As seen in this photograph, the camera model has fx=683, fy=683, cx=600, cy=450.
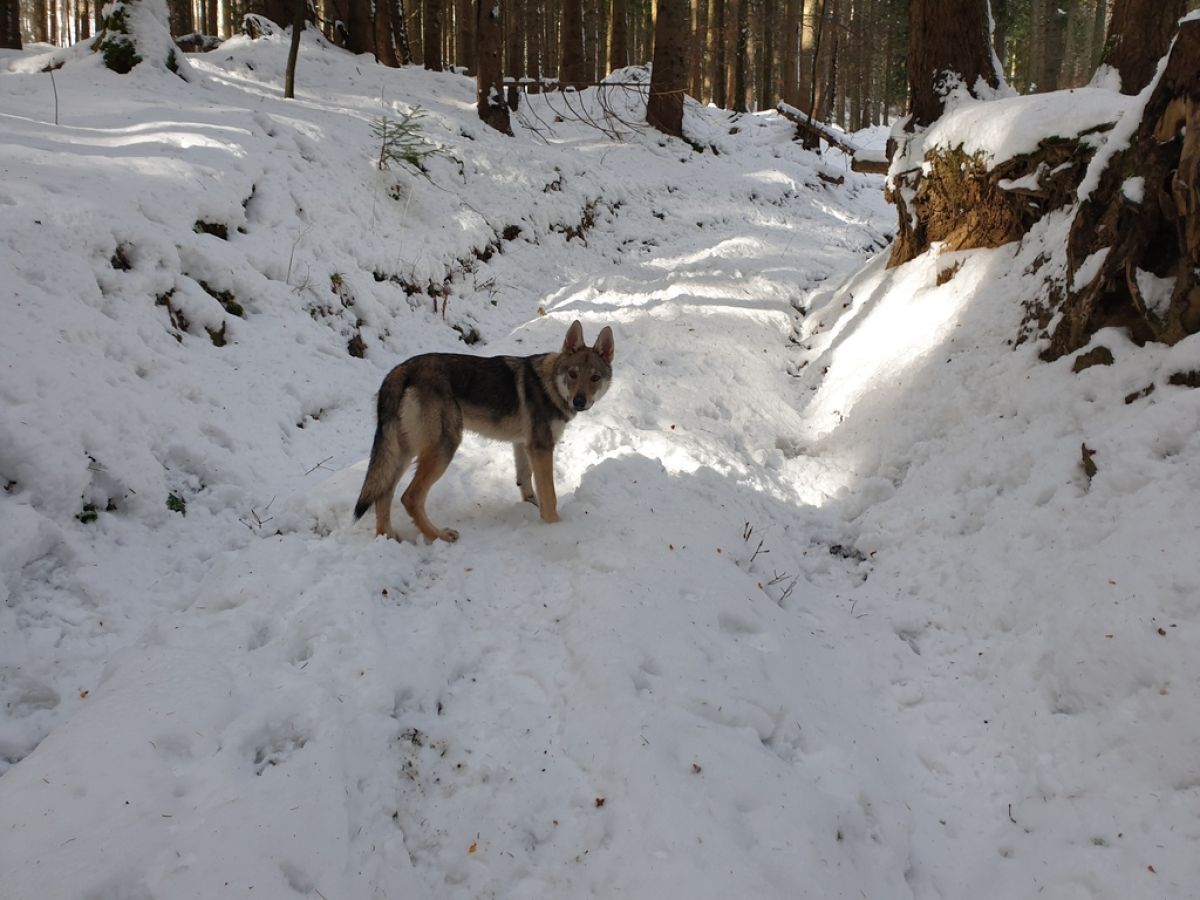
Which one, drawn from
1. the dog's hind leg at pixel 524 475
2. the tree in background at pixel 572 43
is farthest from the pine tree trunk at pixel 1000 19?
the dog's hind leg at pixel 524 475

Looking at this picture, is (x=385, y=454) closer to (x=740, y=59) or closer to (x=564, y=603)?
(x=564, y=603)

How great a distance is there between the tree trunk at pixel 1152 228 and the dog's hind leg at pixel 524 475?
4.37 meters

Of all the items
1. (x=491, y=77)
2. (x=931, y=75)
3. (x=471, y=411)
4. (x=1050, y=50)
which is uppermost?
(x=1050, y=50)

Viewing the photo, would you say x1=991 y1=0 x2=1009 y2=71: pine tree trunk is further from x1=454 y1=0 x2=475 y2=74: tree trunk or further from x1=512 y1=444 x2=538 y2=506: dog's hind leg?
x1=512 y1=444 x2=538 y2=506: dog's hind leg

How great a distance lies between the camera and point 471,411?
17.2 feet

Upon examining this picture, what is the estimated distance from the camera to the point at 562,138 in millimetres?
19156

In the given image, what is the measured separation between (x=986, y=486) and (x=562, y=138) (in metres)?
17.1

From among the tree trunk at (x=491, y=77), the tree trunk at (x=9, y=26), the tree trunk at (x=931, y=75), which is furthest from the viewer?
the tree trunk at (x=491, y=77)

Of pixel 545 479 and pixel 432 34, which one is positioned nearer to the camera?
pixel 545 479

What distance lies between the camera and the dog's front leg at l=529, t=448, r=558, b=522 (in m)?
5.34

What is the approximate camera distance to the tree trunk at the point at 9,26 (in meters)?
14.0

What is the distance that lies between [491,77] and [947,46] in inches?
419

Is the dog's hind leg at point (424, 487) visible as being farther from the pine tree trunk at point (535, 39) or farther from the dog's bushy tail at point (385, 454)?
the pine tree trunk at point (535, 39)

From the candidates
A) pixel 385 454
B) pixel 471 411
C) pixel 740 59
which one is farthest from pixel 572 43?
pixel 385 454
